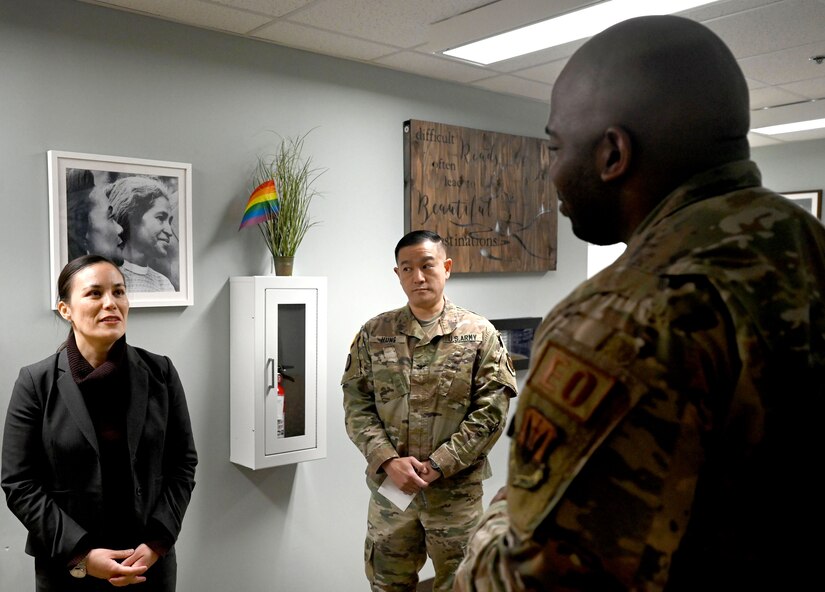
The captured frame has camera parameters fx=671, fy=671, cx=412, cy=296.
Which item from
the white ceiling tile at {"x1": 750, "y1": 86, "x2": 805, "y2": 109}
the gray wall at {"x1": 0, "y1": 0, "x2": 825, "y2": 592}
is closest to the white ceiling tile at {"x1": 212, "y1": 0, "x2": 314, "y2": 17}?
the gray wall at {"x1": 0, "y1": 0, "x2": 825, "y2": 592}

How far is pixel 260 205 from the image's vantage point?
275cm

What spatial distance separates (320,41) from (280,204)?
2.36 feet

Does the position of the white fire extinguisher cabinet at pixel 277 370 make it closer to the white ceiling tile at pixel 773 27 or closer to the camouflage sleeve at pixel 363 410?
the camouflage sleeve at pixel 363 410

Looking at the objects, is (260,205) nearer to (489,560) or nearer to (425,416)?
(425,416)

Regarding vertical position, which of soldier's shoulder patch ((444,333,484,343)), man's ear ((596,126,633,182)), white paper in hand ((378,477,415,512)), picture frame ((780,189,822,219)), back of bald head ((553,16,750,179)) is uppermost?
picture frame ((780,189,822,219))

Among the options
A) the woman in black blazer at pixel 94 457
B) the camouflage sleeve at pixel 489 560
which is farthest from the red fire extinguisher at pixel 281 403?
the camouflage sleeve at pixel 489 560

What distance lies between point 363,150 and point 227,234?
A: 2.70 feet

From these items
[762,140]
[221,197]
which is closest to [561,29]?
[221,197]

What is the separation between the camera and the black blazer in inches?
71.4

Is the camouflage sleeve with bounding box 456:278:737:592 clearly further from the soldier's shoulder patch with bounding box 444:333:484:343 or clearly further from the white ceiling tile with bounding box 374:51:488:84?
the white ceiling tile with bounding box 374:51:488:84

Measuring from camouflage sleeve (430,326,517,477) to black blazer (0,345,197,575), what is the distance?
90 cm

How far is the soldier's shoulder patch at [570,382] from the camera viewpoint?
60cm

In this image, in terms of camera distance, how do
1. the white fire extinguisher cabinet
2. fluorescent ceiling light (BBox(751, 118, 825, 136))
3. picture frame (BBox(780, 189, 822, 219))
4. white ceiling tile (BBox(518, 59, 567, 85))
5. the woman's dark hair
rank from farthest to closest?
picture frame (BBox(780, 189, 822, 219)) < fluorescent ceiling light (BBox(751, 118, 825, 136)) < white ceiling tile (BBox(518, 59, 567, 85)) < the white fire extinguisher cabinet < the woman's dark hair

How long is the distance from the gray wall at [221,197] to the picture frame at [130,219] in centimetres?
6
